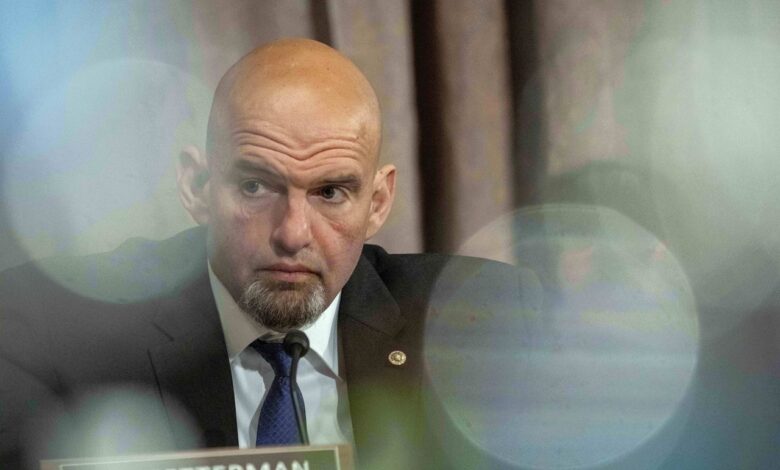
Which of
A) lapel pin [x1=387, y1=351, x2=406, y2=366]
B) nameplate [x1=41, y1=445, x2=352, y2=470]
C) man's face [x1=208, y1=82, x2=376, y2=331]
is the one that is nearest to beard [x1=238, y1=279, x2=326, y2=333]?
man's face [x1=208, y1=82, x2=376, y2=331]

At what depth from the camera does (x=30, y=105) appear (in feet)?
5.51

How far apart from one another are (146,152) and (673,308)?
96 cm

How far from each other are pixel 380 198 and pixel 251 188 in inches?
8.6

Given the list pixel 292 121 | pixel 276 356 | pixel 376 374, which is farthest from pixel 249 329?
pixel 292 121

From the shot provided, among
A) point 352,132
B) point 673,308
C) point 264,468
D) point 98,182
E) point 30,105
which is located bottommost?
point 264,468

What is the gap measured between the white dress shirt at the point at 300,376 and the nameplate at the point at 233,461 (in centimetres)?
42

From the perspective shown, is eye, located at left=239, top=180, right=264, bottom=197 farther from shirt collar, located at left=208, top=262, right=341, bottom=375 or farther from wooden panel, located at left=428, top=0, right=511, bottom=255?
wooden panel, located at left=428, top=0, right=511, bottom=255

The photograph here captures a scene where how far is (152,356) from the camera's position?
1.37 m

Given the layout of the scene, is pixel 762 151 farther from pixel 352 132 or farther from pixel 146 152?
pixel 146 152

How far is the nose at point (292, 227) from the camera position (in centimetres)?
121

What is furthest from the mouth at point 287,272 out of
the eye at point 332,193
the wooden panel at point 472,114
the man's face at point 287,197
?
the wooden panel at point 472,114

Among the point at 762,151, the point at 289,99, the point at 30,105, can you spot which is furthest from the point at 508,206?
the point at 30,105

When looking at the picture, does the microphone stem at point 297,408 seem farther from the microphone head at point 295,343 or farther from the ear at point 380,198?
the ear at point 380,198

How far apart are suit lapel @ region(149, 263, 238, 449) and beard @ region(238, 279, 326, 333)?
5.7 inches
